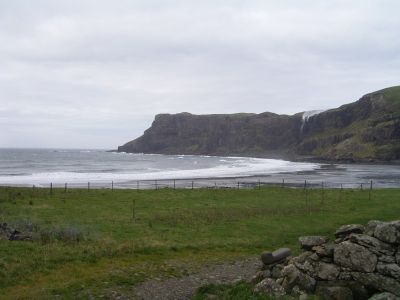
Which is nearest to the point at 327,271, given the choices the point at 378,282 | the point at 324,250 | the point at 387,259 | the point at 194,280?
the point at 324,250

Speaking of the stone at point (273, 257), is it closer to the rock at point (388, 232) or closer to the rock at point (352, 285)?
the rock at point (352, 285)

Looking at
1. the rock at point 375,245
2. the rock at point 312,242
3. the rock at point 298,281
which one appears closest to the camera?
the rock at point 298,281

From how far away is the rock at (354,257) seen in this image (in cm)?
1515

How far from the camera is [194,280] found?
17.5 metres

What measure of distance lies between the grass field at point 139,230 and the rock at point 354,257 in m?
6.39

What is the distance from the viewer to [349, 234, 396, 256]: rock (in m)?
15.5

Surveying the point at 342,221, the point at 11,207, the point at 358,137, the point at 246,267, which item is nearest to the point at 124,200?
the point at 11,207

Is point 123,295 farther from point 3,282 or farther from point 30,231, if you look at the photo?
point 30,231

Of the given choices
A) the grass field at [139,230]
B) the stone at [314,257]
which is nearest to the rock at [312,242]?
the stone at [314,257]

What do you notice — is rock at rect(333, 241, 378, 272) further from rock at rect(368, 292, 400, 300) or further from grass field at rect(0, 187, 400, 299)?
grass field at rect(0, 187, 400, 299)

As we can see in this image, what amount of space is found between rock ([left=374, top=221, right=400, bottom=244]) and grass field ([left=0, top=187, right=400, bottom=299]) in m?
7.53

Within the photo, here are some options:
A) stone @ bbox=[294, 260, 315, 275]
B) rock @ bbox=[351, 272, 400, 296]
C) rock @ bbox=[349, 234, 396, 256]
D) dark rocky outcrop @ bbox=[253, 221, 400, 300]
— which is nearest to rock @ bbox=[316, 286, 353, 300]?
dark rocky outcrop @ bbox=[253, 221, 400, 300]

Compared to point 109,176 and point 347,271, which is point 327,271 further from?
point 109,176

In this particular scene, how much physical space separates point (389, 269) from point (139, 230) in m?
15.4
